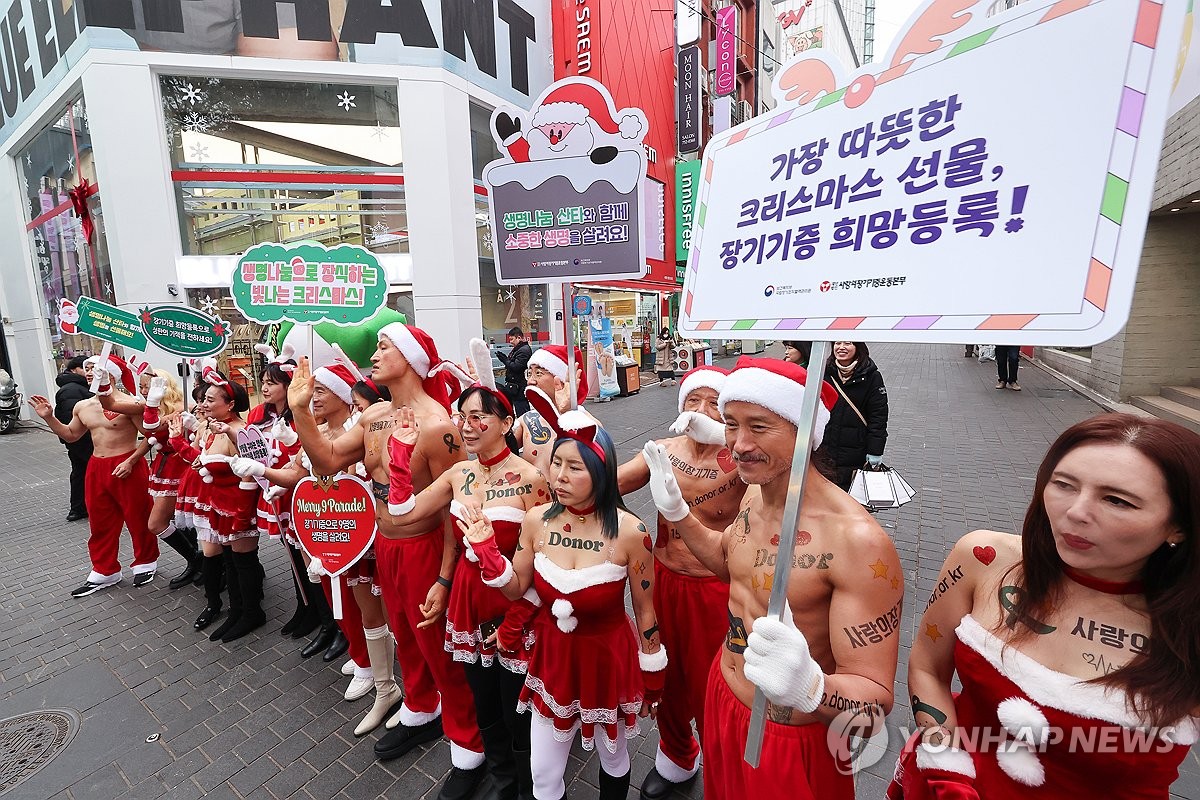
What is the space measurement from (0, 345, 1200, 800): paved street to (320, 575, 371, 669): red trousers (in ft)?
0.91

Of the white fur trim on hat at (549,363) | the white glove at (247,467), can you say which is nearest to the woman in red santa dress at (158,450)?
the white glove at (247,467)

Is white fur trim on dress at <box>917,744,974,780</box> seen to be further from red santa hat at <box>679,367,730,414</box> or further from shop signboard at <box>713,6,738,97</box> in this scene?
shop signboard at <box>713,6,738,97</box>

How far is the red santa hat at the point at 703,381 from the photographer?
2.91 meters

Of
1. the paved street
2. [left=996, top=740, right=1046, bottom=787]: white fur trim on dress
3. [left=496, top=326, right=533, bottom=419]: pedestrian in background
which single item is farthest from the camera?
[left=496, top=326, right=533, bottom=419]: pedestrian in background

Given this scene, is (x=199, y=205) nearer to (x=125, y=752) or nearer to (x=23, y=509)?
(x=23, y=509)

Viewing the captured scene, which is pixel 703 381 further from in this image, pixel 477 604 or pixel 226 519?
pixel 226 519

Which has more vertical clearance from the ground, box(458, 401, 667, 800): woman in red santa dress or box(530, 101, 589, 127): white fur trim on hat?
box(530, 101, 589, 127): white fur trim on hat

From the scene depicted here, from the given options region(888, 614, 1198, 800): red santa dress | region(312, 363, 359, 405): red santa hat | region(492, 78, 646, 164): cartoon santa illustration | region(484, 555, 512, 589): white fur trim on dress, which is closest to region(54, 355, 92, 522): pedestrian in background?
region(312, 363, 359, 405): red santa hat

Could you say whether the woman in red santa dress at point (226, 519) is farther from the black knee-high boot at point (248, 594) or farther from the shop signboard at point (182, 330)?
the shop signboard at point (182, 330)

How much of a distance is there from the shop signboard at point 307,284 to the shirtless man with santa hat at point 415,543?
349 mm

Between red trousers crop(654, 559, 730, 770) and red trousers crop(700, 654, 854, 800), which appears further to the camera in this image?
red trousers crop(654, 559, 730, 770)

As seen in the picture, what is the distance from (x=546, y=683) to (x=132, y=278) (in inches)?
474

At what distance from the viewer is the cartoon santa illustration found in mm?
3359

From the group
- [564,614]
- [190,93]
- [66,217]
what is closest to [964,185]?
[564,614]
